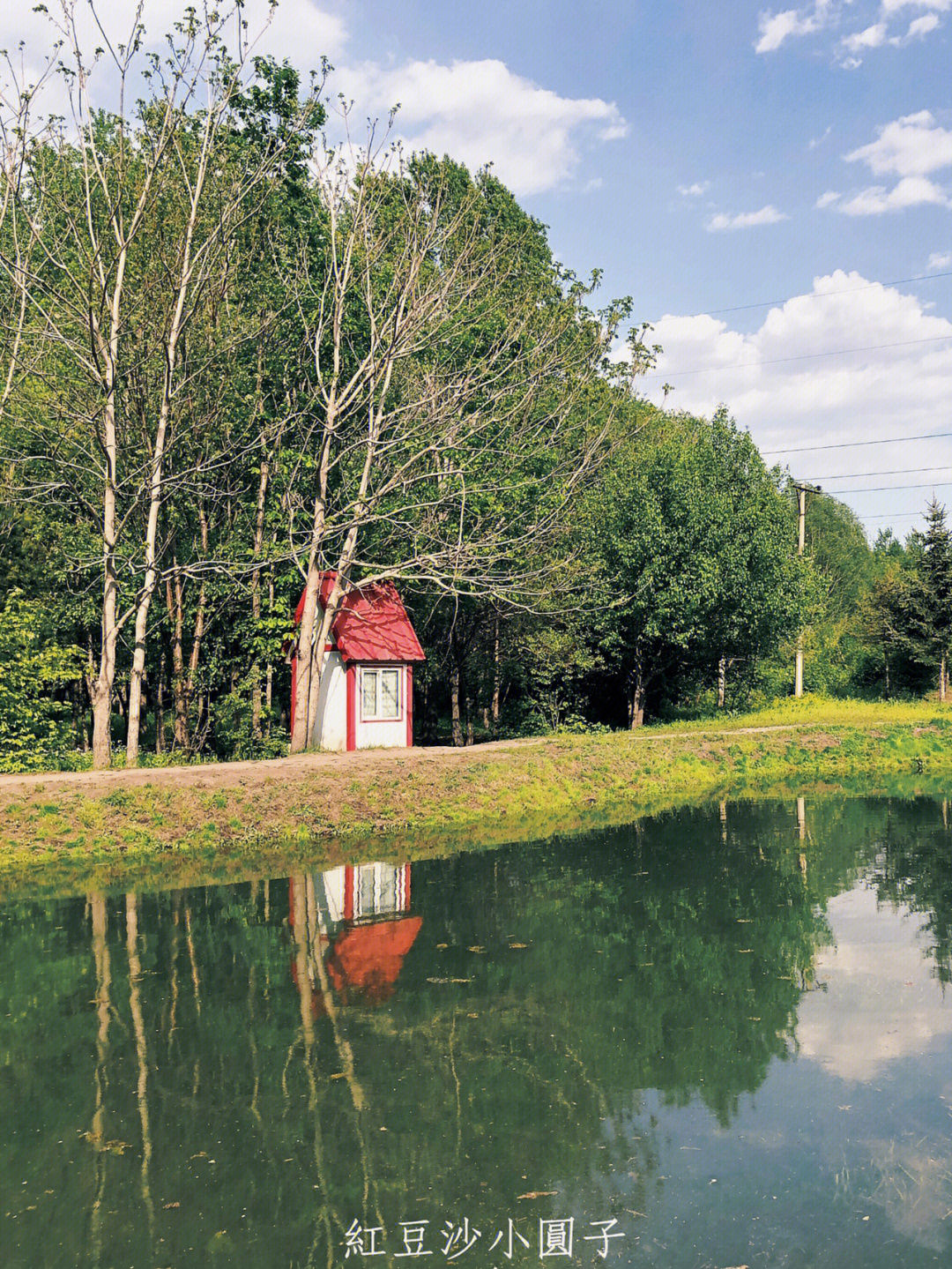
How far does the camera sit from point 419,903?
15180mm

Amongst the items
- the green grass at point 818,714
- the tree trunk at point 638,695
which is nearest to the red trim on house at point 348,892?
the green grass at point 818,714

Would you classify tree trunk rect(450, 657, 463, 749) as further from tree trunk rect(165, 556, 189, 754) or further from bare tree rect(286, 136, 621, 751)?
tree trunk rect(165, 556, 189, 754)

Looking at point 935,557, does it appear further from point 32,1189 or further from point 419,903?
point 32,1189

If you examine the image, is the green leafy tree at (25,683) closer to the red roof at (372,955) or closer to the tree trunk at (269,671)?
the tree trunk at (269,671)

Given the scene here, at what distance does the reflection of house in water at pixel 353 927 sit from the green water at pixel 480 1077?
6 centimetres

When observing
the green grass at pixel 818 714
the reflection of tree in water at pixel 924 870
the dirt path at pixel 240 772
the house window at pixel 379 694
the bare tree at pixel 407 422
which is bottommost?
the reflection of tree in water at pixel 924 870

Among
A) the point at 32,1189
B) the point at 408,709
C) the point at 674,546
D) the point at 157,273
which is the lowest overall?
the point at 32,1189

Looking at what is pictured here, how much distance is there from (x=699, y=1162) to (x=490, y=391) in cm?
2869

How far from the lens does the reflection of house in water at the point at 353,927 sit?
11492mm

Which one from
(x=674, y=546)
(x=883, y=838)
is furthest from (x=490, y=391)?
(x=883, y=838)

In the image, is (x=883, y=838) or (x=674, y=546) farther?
(x=674, y=546)

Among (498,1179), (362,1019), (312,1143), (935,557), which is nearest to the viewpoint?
(498,1179)

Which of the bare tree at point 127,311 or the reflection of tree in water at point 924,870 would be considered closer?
the reflection of tree in water at point 924,870

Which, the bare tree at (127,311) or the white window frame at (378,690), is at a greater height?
the bare tree at (127,311)
